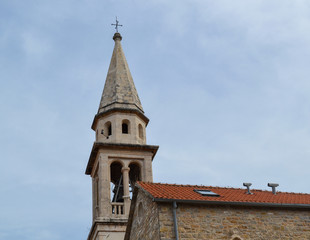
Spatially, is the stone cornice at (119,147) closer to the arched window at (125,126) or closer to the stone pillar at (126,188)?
the stone pillar at (126,188)

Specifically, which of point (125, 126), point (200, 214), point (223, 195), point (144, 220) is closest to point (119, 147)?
point (125, 126)

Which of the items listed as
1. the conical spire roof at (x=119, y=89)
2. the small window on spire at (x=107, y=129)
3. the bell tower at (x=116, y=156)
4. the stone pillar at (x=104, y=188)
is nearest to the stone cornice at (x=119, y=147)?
the bell tower at (x=116, y=156)

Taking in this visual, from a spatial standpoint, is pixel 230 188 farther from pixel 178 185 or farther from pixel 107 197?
pixel 107 197

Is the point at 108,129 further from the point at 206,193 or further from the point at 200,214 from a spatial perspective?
the point at 200,214

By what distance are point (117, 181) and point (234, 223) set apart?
14.9 meters

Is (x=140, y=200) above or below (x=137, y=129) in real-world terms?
below

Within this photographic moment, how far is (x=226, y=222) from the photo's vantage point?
16297 millimetres

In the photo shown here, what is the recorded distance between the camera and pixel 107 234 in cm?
2588

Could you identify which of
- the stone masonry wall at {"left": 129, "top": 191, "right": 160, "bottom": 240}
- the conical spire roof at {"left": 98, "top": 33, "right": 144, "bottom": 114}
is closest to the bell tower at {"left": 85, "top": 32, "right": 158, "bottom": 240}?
the conical spire roof at {"left": 98, "top": 33, "right": 144, "bottom": 114}

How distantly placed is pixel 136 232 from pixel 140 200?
4.06ft

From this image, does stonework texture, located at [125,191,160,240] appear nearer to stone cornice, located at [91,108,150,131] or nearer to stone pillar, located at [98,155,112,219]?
stone pillar, located at [98,155,112,219]

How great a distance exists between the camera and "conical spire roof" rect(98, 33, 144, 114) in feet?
103

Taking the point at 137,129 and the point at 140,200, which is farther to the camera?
the point at 137,129

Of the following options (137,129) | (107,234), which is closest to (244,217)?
(107,234)
